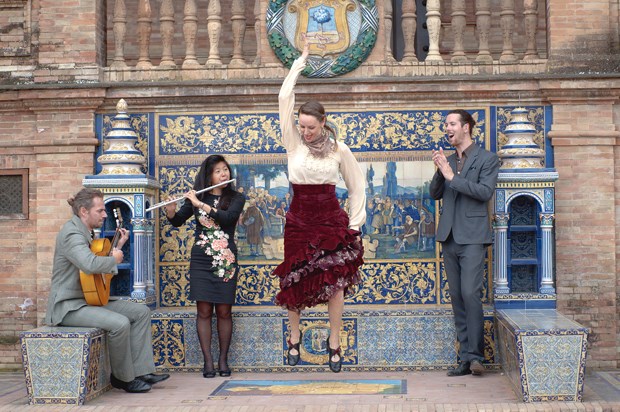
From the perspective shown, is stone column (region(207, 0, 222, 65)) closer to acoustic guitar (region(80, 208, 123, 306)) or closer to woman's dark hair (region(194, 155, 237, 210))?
woman's dark hair (region(194, 155, 237, 210))

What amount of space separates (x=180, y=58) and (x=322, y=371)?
216 inches

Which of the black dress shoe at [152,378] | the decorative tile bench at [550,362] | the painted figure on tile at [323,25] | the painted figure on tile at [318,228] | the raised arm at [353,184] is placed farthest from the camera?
the painted figure on tile at [323,25]

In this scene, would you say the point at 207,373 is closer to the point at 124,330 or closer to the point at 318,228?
the point at 124,330

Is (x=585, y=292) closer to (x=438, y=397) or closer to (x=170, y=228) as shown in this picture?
(x=438, y=397)

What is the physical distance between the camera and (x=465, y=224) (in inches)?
371

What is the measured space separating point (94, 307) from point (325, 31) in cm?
362

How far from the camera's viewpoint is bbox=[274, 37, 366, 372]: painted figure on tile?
8.46 m

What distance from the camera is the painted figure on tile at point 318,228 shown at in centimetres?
846

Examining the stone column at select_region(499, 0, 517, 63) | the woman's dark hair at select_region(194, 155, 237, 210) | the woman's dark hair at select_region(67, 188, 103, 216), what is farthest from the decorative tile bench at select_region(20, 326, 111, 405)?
the stone column at select_region(499, 0, 517, 63)

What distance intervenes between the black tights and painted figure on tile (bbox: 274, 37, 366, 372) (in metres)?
1.15

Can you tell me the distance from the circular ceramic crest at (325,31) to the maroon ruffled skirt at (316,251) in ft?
7.60

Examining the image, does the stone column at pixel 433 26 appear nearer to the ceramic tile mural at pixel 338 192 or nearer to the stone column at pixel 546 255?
the ceramic tile mural at pixel 338 192

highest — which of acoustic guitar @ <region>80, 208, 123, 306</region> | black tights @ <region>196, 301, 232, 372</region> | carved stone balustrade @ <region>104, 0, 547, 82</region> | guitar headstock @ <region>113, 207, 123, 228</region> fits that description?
carved stone balustrade @ <region>104, 0, 547, 82</region>

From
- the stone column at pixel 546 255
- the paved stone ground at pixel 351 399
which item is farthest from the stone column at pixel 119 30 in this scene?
the stone column at pixel 546 255
